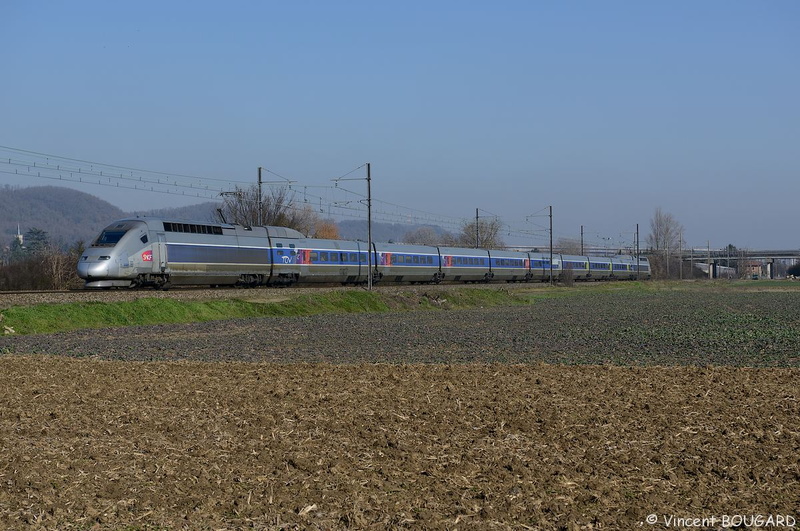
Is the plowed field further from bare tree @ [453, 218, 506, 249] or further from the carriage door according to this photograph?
bare tree @ [453, 218, 506, 249]

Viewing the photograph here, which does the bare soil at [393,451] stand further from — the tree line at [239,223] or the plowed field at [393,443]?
the tree line at [239,223]

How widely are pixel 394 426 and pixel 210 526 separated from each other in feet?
15.4

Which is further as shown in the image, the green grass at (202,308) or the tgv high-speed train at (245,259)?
the tgv high-speed train at (245,259)

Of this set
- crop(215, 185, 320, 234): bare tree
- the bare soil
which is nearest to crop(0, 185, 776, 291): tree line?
crop(215, 185, 320, 234): bare tree

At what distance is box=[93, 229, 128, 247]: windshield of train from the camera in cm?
4331

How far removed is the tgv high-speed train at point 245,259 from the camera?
43375 mm

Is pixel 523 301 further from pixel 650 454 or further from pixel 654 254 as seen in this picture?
pixel 654 254

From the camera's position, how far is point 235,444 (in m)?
11.4

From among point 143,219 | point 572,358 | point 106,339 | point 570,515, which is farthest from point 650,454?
point 143,219

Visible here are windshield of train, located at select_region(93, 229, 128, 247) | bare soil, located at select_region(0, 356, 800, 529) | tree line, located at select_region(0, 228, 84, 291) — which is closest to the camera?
bare soil, located at select_region(0, 356, 800, 529)

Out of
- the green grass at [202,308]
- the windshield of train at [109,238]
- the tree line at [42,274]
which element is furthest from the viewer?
the tree line at [42,274]

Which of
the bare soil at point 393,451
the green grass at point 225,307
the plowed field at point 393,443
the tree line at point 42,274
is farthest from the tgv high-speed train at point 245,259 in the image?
the bare soil at point 393,451

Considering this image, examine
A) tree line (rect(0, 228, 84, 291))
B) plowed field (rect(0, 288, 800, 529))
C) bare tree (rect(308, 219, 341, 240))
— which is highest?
bare tree (rect(308, 219, 341, 240))

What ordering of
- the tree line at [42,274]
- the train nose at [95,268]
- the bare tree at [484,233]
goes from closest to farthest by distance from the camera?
1. the train nose at [95,268]
2. the tree line at [42,274]
3. the bare tree at [484,233]
